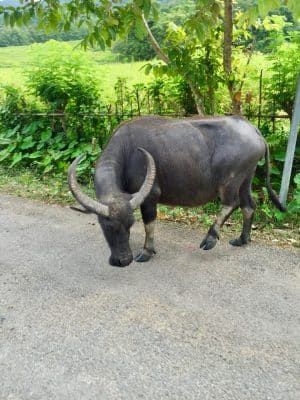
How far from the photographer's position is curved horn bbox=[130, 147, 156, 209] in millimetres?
3603

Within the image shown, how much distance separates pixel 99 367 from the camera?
2.81 m

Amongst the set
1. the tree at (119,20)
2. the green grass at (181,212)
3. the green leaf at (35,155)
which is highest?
the tree at (119,20)

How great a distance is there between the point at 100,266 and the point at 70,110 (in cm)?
394

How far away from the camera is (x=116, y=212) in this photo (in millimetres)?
3496

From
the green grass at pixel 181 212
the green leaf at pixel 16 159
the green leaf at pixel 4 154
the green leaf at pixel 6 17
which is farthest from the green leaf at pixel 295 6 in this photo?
the green leaf at pixel 4 154

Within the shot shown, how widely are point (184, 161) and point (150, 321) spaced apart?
1751 millimetres

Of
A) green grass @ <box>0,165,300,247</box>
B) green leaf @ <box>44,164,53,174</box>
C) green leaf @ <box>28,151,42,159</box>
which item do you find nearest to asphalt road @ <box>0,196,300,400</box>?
green grass @ <box>0,165,300,247</box>

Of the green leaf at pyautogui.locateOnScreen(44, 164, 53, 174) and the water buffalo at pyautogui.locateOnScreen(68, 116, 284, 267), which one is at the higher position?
the water buffalo at pyautogui.locateOnScreen(68, 116, 284, 267)

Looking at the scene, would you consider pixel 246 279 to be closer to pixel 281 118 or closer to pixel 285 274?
pixel 285 274

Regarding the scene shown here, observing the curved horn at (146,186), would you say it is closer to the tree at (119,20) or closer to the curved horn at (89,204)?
the curved horn at (89,204)

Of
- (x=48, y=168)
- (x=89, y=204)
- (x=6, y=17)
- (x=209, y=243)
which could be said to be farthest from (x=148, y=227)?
(x=48, y=168)

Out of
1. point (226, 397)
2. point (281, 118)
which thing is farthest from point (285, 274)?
point (281, 118)

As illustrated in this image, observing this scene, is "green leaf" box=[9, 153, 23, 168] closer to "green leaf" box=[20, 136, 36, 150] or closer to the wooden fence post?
"green leaf" box=[20, 136, 36, 150]

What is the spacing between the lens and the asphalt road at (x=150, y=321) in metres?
2.65
